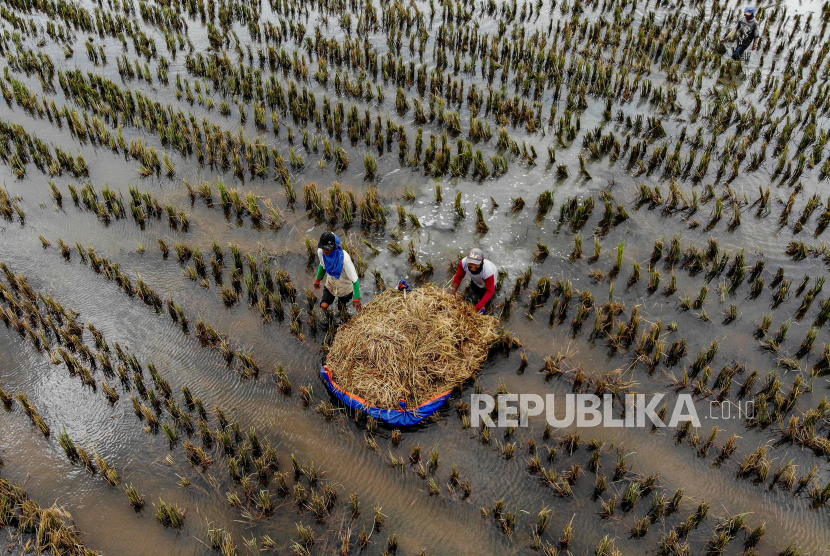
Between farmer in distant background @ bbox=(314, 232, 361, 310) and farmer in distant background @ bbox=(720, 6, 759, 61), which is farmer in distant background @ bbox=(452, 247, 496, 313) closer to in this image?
farmer in distant background @ bbox=(314, 232, 361, 310)

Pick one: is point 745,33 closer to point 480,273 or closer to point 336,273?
point 480,273

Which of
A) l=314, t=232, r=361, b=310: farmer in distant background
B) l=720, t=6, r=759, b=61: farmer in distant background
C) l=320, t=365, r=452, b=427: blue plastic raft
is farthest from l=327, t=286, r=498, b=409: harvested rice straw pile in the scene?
l=720, t=6, r=759, b=61: farmer in distant background

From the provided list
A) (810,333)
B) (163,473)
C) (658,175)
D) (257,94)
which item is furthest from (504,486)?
(257,94)

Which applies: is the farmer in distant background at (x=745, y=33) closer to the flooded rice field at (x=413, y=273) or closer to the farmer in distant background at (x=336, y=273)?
the flooded rice field at (x=413, y=273)

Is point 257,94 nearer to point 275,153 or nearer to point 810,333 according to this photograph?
point 275,153

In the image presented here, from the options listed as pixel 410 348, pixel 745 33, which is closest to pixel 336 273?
pixel 410 348
